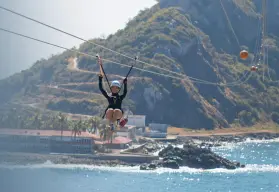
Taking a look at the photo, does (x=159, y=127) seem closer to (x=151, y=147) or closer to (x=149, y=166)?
(x=151, y=147)

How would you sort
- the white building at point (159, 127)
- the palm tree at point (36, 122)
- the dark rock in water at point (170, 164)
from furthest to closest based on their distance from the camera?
the white building at point (159, 127)
the palm tree at point (36, 122)
the dark rock in water at point (170, 164)

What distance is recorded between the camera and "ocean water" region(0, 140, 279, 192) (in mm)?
70875

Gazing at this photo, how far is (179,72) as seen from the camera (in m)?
157

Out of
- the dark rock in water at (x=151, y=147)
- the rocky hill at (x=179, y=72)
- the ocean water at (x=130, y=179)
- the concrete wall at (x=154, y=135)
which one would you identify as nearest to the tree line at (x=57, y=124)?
the dark rock in water at (x=151, y=147)

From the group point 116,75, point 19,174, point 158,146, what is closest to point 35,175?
point 19,174

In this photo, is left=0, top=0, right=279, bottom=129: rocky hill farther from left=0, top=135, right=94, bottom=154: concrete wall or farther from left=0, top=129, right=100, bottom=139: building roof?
left=0, top=135, right=94, bottom=154: concrete wall

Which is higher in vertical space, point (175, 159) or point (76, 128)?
point (76, 128)

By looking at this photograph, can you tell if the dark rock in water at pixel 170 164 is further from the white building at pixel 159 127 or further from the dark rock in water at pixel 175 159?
the white building at pixel 159 127

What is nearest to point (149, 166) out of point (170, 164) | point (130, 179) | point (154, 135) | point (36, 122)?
point (170, 164)

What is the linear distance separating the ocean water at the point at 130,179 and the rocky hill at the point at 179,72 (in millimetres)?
43061

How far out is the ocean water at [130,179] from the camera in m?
70.9

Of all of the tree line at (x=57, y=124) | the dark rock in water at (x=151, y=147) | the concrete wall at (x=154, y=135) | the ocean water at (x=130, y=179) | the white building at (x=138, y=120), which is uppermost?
the white building at (x=138, y=120)

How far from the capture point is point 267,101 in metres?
176

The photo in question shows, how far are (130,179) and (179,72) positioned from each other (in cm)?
7757
